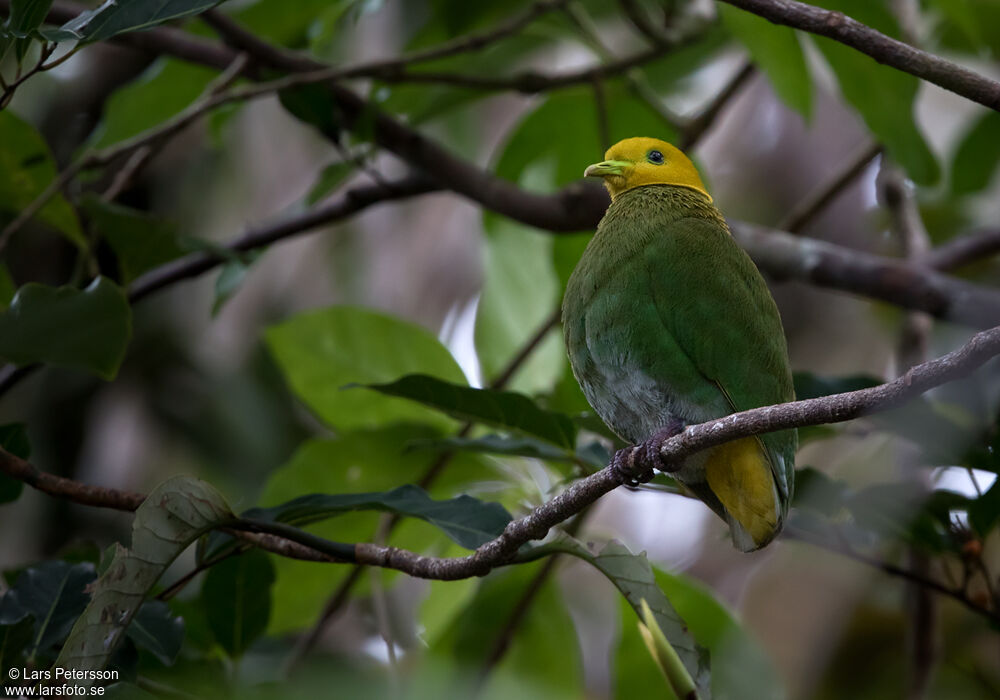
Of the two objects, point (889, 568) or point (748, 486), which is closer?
point (748, 486)

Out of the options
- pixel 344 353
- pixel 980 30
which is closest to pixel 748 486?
pixel 344 353

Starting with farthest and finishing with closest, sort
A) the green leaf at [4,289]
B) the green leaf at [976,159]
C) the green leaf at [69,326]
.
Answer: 1. the green leaf at [976,159]
2. the green leaf at [4,289]
3. the green leaf at [69,326]

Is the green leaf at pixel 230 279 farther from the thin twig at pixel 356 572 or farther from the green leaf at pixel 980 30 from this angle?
the green leaf at pixel 980 30

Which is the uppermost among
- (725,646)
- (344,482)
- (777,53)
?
(777,53)

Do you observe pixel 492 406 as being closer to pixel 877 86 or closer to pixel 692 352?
pixel 692 352

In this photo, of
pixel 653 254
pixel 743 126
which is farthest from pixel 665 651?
pixel 743 126

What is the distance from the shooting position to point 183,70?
10.2ft

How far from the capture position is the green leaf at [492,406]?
2.07 meters

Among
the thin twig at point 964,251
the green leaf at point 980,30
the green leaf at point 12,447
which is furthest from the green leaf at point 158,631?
the green leaf at point 980,30

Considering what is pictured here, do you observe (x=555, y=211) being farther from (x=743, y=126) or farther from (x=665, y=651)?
(x=743, y=126)

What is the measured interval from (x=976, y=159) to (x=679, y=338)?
2.16m

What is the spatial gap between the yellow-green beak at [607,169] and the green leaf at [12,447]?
1427mm

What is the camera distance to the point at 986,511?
7.00 ft

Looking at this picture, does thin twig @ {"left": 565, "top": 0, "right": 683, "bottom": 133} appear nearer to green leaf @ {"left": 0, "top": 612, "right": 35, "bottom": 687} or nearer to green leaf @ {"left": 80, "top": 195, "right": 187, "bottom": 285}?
green leaf @ {"left": 80, "top": 195, "right": 187, "bottom": 285}
